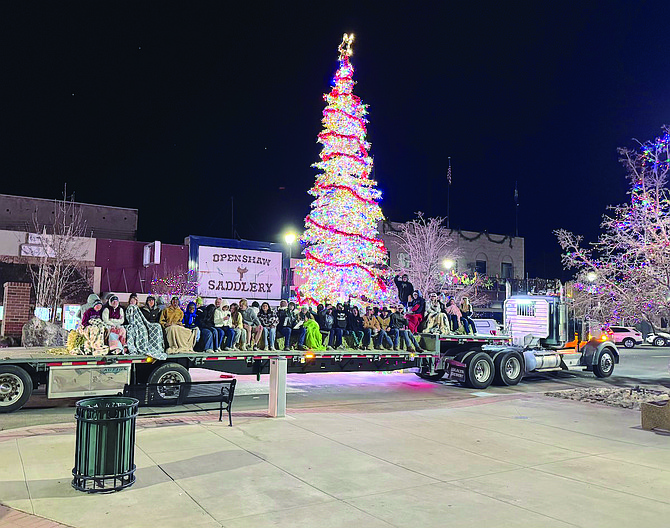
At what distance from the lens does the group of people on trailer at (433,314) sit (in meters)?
18.4

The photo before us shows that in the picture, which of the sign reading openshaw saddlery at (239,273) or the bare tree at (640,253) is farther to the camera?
the sign reading openshaw saddlery at (239,273)

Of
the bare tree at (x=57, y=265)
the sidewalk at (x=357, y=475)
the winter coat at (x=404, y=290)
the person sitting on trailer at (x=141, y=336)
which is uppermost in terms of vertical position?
the bare tree at (x=57, y=265)

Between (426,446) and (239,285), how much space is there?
30.6 m

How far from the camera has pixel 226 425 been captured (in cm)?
1013

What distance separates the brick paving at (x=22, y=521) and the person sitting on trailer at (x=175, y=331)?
764 centimetres

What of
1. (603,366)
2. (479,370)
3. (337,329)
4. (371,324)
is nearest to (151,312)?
(337,329)

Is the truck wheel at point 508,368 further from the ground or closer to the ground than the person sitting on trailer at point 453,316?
closer to the ground

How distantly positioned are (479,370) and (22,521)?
1468 centimetres

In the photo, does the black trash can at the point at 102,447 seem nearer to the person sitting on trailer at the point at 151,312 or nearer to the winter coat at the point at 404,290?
the person sitting on trailer at the point at 151,312

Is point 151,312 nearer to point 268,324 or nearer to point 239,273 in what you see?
point 268,324

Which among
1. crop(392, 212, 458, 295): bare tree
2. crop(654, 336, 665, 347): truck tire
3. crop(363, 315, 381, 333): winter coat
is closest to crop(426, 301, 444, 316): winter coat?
crop(363, 315, 381, 333): winter coat

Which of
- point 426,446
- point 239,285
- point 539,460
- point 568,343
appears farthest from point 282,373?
point 239,285

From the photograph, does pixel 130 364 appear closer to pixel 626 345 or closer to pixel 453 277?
pixel 453 277

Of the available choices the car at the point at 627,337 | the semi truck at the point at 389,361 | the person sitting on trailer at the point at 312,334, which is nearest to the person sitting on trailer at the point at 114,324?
the semi truck at the point at 389,361
